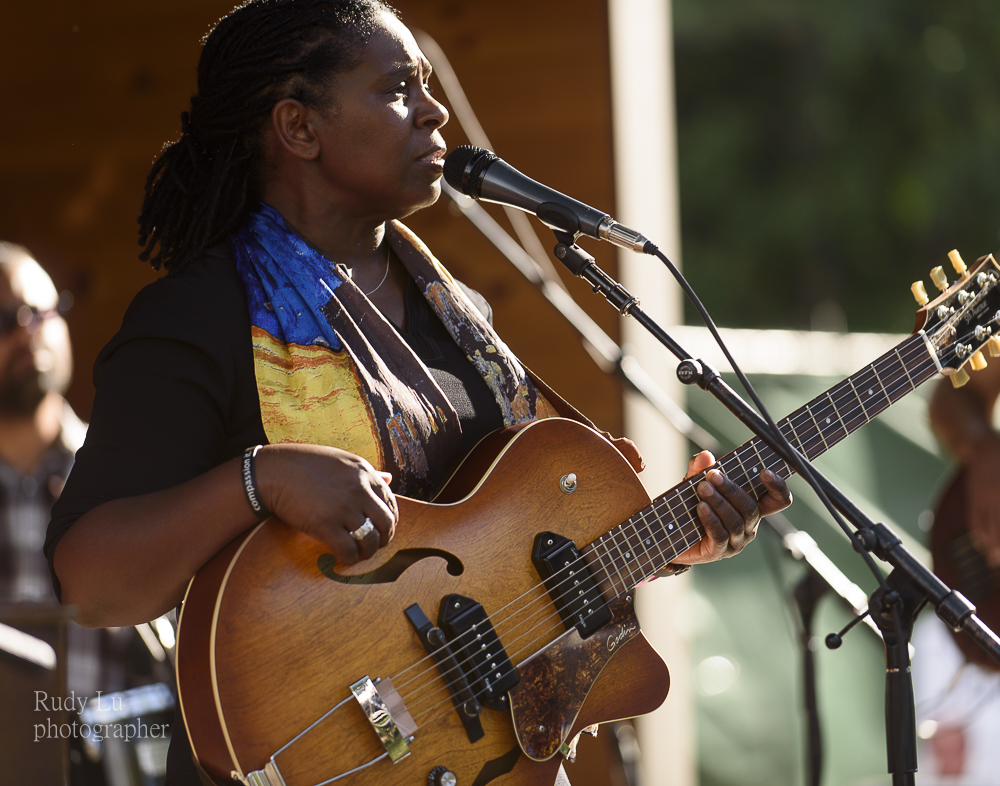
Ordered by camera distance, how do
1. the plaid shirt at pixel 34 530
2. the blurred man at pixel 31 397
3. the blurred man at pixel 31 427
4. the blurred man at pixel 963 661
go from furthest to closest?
the blurred man at pixel 963 661, the blurred man at pixel 31 397, the blurred man at pixel 31 427, the plaid shirt at pixel 34 530

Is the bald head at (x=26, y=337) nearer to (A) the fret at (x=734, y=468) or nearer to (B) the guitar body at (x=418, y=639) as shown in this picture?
(B) the guitar body at (x=418, y=639)

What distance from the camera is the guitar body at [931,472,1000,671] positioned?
355 centimetres

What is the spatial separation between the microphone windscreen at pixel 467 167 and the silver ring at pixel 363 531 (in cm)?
64

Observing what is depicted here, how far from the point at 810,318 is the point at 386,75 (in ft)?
44.2

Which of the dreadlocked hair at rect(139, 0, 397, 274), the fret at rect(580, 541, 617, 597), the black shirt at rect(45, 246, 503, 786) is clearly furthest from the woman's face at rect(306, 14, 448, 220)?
the fret at rect(580, 541, 617, 597)

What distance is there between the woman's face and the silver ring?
0.65 m

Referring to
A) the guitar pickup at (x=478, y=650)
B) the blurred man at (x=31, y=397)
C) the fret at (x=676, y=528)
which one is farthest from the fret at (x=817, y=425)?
the blurred man at (x=31, y=397)

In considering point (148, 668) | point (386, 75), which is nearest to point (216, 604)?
point (386, 75)

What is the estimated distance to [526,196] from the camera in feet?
5.63

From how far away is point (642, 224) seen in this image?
3.63 meters

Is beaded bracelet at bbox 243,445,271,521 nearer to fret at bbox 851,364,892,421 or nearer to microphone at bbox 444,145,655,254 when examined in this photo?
microphone at bbox 444,145,655,254

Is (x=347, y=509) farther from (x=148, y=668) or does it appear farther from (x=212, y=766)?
(x=148, y=668)

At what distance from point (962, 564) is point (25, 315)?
3.39 m

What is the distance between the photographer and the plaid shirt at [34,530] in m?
2.88
